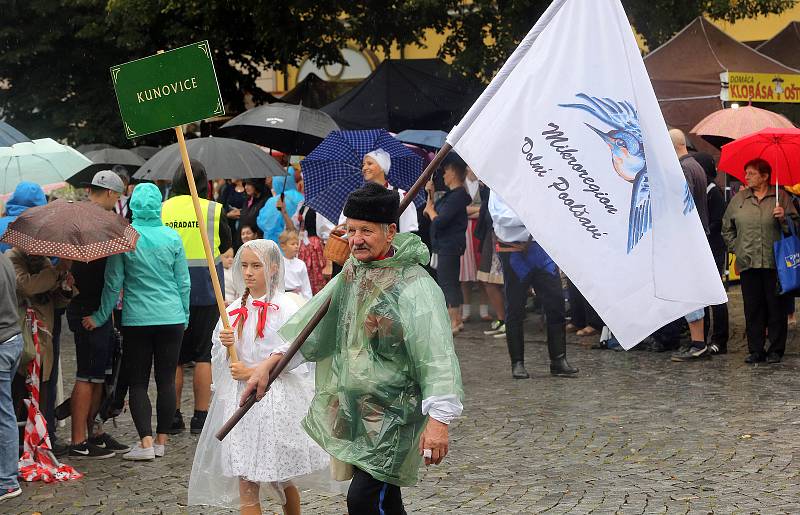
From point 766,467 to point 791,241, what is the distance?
421cm

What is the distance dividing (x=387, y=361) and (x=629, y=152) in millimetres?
1307

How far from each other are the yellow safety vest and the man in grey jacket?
203 centimetres

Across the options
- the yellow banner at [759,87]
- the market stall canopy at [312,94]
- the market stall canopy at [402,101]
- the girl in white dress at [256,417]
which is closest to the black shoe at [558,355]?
the girl in white dress at [256,417]

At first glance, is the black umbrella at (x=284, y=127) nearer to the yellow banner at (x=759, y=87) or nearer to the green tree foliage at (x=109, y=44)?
the yellow banner at (x=759, y=87)

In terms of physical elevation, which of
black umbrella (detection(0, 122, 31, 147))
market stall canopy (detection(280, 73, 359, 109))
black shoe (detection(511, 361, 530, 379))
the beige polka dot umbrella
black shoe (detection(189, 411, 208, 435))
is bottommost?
black shoe (detection(189, 411, 208, 435))

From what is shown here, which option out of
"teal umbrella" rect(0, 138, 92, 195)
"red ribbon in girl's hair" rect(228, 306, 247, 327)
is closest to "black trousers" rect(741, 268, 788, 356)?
"teal umbrella" rect(0, 138, 92, 195)

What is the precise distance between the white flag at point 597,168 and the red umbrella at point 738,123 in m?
7.23

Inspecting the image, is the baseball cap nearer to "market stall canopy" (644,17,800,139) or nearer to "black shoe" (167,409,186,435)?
"black shoe" (167,409,186,435)

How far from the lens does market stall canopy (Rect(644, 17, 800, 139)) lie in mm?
14938

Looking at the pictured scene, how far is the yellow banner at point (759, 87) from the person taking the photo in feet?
48.0

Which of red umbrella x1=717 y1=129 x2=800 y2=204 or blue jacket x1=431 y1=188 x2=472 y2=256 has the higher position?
red umbrella x1=717 y1=129 x2=800 y2=204

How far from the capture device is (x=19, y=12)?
22969 mm

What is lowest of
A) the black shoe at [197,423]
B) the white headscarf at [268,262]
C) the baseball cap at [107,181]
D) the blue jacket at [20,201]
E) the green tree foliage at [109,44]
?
the black shoe at [197,423]

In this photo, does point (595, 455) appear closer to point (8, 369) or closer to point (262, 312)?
point (262, 312)
